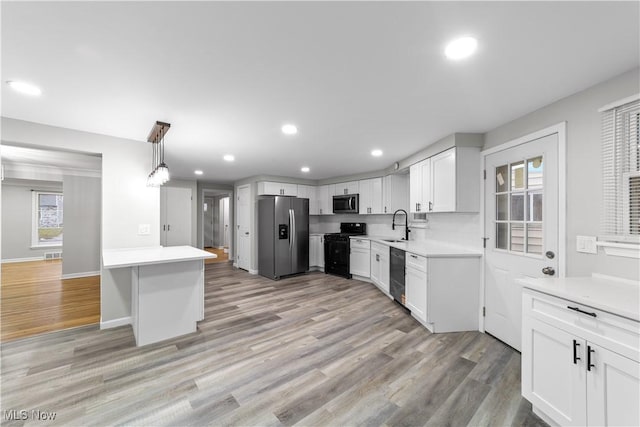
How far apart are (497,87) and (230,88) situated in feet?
6.67

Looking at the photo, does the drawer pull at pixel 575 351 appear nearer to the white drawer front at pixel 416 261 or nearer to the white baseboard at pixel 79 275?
the white drawer front at pixel 416 261

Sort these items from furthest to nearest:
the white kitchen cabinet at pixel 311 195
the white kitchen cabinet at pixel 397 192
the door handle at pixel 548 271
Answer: the white kitchen cabinet at pixel 311 195, the white kitchen cabinet at pixel 397 192, the door handle at pixel 548 271

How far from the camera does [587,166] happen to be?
1895mm

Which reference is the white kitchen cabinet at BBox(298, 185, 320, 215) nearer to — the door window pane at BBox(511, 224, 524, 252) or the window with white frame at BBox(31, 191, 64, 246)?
the door window pane at BBox(511, 224, 524, 252)

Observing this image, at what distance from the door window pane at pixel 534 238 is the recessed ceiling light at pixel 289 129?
253 centimetres

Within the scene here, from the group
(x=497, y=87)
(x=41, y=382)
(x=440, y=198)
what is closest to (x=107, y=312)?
(x=41, y=382)

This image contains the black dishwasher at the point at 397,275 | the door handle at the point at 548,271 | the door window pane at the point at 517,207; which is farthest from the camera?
the black dishwasher at the point at 397,275

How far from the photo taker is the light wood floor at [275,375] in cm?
169

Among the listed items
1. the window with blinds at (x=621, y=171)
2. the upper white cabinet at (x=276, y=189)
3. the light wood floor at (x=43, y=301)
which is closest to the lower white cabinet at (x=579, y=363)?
the window with blinds at (x=621, y=171)

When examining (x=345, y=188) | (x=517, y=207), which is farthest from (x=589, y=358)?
(x=345, y=188)

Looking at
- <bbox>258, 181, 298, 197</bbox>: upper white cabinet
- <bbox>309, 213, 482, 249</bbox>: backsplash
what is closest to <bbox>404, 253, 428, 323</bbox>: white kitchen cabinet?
<bbox>309, 213, 482, 249</bbox>: backsplash

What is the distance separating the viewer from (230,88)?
1927 millimetres

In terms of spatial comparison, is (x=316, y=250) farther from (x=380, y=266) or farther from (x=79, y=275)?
(x=79, y=275)

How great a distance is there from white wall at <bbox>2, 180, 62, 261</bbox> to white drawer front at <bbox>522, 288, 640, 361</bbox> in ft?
32.3
